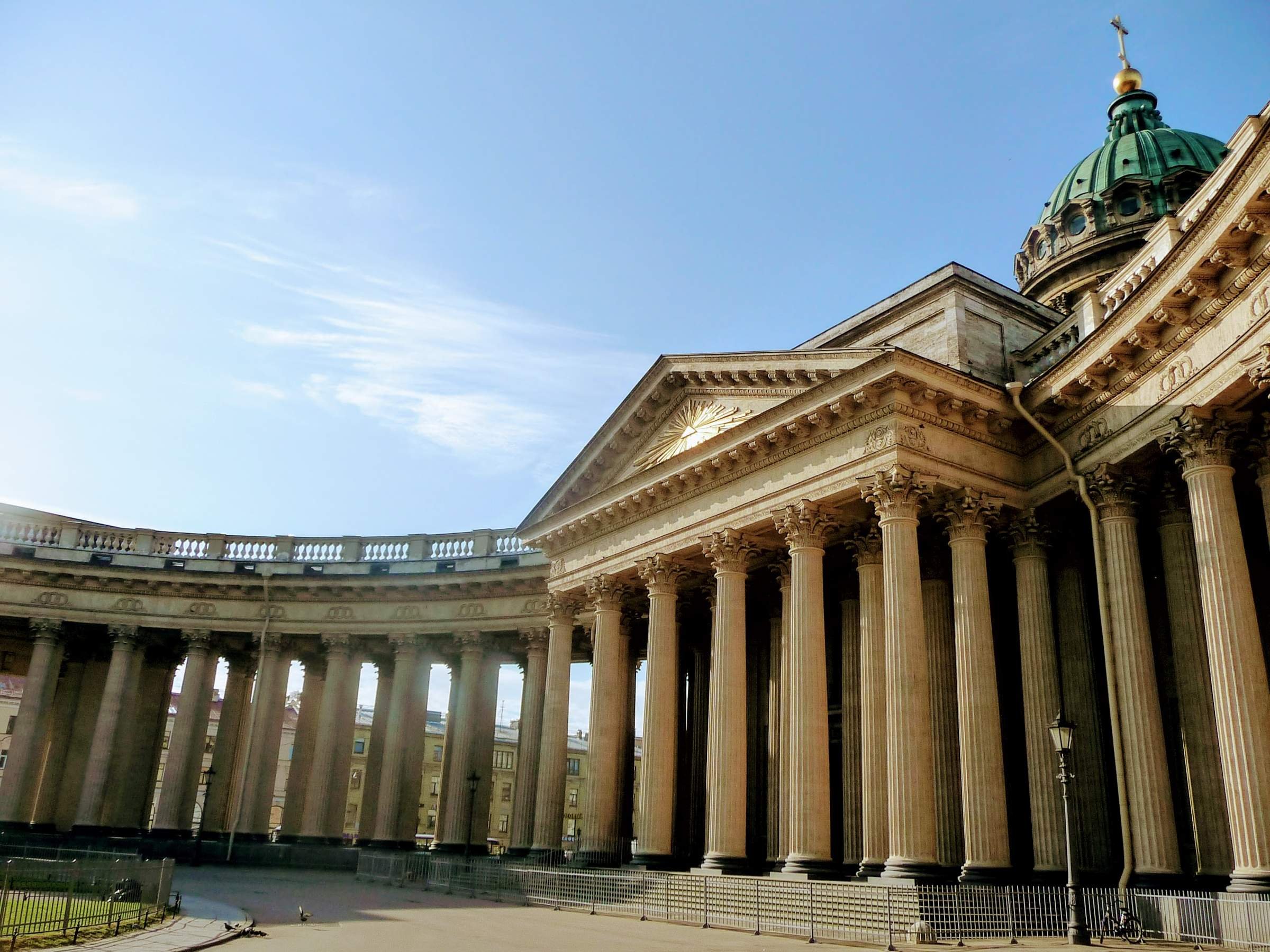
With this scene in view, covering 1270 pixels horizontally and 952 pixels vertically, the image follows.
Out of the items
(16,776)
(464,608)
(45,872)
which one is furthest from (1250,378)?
(16,776)

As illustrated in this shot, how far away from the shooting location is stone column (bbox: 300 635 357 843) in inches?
1646

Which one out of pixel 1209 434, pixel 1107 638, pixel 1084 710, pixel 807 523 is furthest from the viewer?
pixel 807 523

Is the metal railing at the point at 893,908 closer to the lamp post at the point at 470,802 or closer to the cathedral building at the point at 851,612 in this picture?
the cathedral building at the point at 851,612

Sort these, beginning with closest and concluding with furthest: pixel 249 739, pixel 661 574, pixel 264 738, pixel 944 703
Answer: pixel 944 703
pixel 661 574
pixel 249 739
pixel 264 738

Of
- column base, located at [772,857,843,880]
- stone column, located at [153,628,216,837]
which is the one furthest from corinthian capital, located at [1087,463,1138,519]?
stone column, located at [153,628,216,837]

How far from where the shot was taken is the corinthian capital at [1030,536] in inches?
966

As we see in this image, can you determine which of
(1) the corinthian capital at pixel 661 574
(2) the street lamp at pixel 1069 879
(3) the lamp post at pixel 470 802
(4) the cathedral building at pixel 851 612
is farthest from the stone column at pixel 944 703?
(3) the lamp post at pixel 470 802

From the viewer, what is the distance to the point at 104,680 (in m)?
45.8

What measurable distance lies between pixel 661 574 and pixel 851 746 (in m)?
7.28

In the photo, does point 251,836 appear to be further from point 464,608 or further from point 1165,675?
point 1165,675

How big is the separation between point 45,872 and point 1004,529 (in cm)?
2125

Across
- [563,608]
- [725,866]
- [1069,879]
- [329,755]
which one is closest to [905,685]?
[1069,879]

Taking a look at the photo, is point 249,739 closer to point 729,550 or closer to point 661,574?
point 661,574

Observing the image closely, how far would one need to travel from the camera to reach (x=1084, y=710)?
77.4ft
